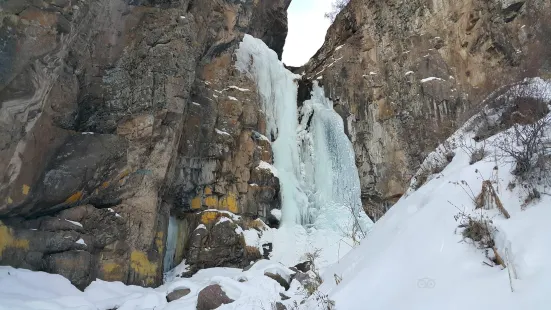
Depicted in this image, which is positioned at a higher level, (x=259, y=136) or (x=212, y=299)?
(x=259, y=136)

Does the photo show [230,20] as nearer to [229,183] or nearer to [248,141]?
[248,141]

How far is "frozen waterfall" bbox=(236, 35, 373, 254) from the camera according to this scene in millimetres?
15211

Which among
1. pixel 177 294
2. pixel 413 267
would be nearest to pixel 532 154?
pixel 413 267

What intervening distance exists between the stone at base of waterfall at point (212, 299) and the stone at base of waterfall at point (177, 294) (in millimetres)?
1252

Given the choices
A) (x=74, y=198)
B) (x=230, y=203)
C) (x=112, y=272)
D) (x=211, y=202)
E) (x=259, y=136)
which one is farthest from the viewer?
(x=259, y=136)

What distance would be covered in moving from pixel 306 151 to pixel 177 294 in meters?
9.41

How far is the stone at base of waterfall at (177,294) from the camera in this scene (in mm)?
8727

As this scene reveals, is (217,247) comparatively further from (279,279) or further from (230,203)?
(279,279)

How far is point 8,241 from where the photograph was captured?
8312mm

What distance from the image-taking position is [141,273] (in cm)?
1042

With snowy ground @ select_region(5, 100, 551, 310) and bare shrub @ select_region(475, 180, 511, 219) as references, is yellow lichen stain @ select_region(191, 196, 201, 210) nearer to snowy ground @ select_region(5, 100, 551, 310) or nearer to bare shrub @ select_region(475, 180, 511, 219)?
snowy ground @ select_region(5, 100, 551, 310)

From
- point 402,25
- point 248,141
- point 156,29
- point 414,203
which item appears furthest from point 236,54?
point 414,203

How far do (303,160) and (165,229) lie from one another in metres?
6.89

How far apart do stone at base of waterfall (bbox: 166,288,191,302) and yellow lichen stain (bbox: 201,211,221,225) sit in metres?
4.18
